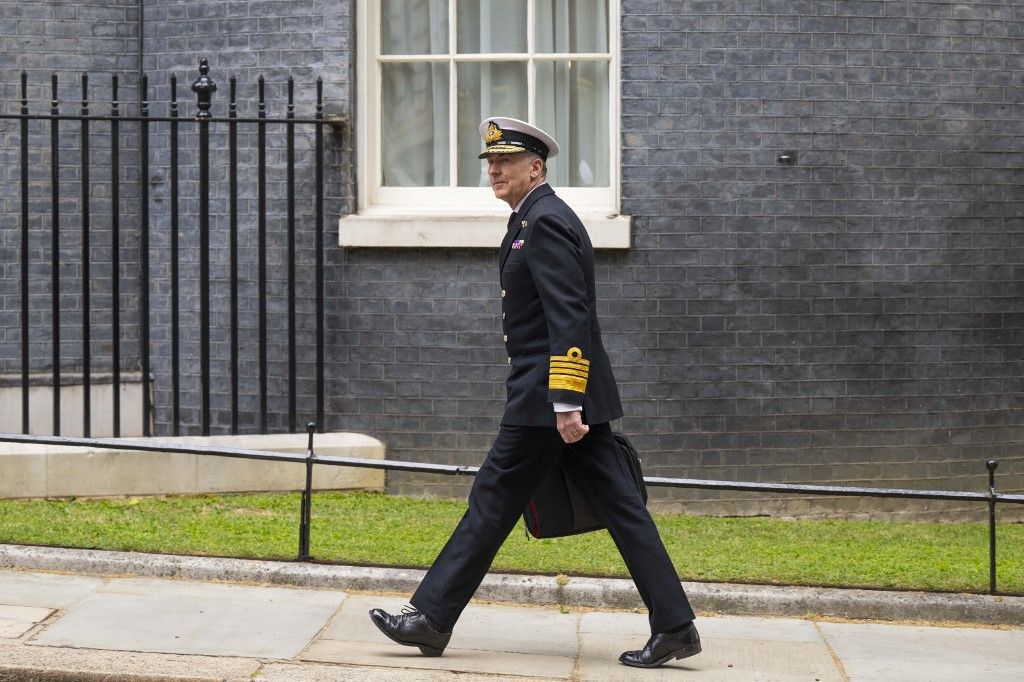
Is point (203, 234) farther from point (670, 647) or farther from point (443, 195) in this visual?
point (670, 647)

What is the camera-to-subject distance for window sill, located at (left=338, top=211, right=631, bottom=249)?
8.33 meters

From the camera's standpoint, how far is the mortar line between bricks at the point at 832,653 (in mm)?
5434

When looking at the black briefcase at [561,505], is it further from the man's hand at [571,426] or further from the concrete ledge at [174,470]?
the concrete ledge at [174,470]

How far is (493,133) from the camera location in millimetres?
5473

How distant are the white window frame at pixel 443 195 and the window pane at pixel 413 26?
0.07m

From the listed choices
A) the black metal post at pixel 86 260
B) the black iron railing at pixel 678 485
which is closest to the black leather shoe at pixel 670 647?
the black iron railing at pixel 678 485

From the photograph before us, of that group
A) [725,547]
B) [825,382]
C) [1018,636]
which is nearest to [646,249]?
[825,382]

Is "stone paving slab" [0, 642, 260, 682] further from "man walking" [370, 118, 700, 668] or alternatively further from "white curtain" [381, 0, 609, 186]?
"white curtain" [381, 0, 609, 186]

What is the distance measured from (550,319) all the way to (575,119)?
12.7 ft

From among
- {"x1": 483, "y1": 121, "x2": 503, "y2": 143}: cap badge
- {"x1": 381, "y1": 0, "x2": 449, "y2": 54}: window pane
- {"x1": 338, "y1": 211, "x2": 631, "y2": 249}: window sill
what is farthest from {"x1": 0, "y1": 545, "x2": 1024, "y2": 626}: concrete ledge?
{"x1": 381, "y1": 0, "x2": 449, "y2": 54}: window pane

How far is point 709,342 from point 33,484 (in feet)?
12.8

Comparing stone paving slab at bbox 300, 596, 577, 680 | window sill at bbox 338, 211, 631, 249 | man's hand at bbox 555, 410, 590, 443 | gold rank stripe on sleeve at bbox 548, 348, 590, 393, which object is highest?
window sill at bbox 338, 211, 631, 249

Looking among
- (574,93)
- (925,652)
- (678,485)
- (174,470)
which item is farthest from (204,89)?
(925,652)

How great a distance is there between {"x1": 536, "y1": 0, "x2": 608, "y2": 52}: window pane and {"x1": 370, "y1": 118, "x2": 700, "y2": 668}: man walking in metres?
3.41
